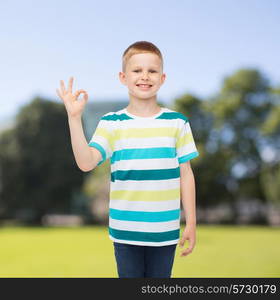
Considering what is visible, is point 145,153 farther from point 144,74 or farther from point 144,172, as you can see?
point 144,74

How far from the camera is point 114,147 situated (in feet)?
11.0

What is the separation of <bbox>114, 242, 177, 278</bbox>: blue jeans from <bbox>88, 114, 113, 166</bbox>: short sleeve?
693 millimetres

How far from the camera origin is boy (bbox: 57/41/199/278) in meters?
3.20

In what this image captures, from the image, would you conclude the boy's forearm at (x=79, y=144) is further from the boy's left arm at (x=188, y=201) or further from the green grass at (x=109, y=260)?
the green grass at (x=109, y=260)

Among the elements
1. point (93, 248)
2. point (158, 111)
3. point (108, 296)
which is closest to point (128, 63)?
point (158, 111)

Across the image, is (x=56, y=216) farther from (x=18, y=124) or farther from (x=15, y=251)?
(x=15, y=251)

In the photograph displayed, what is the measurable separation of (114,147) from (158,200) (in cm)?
54

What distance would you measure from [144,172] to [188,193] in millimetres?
424

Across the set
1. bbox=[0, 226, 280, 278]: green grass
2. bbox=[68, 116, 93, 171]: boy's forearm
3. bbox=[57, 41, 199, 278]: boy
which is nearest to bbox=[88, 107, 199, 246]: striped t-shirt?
bbox=[57, 41, 199, 278]: boy

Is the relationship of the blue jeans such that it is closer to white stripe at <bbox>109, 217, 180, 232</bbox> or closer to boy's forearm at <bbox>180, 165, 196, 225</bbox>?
white stripe at <bbox>109, 217, 180, 232</bbox>

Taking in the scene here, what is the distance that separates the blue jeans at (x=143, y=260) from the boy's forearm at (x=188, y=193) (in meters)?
0.27

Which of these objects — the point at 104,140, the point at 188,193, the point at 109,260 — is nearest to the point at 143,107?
the point at 104,140

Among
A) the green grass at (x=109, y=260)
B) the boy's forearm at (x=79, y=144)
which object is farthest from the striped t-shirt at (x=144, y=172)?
the green grass at (x=109, y=260)

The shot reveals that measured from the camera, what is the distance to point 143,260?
3262mm
